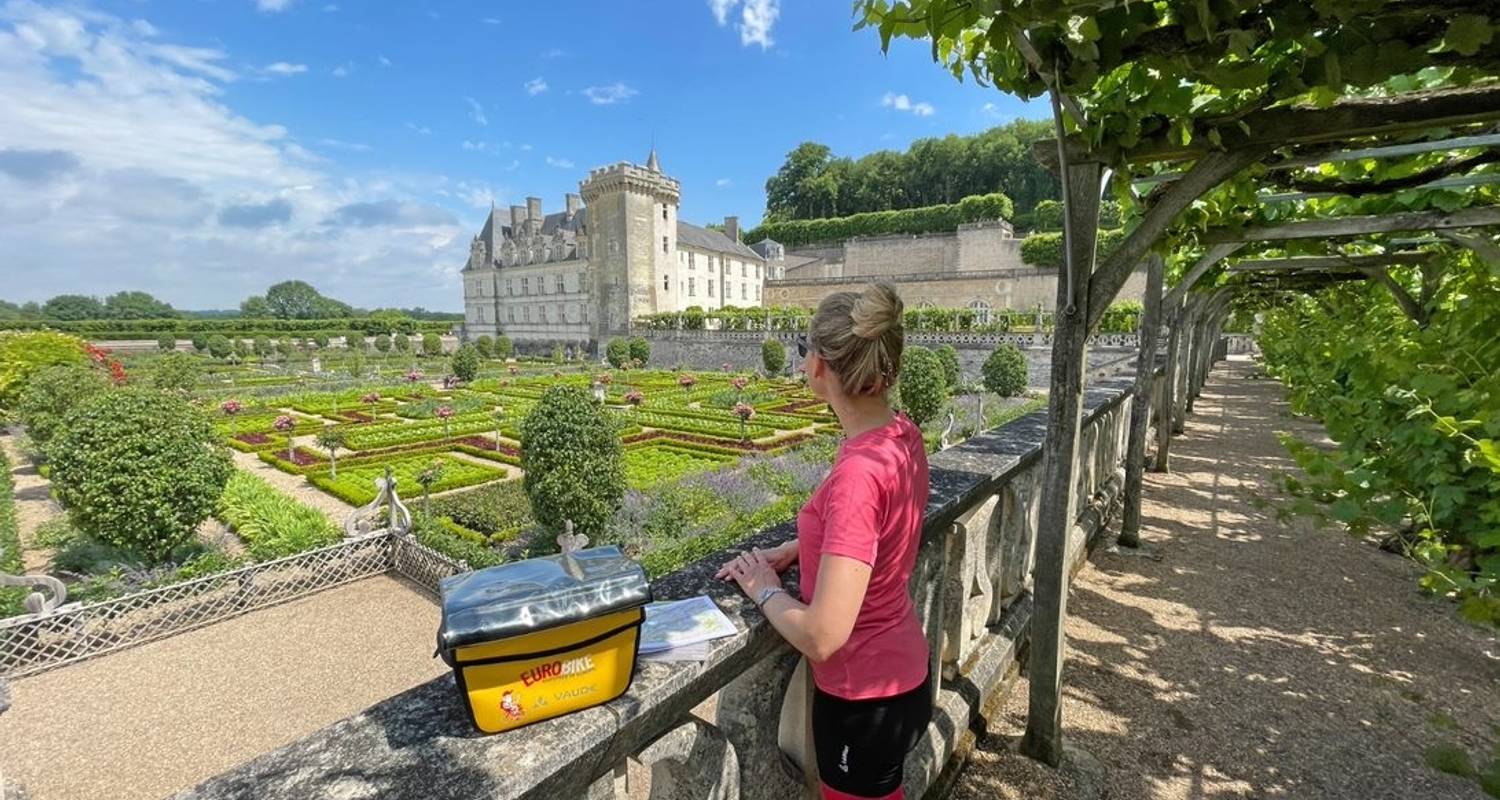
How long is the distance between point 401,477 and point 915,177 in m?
56.8

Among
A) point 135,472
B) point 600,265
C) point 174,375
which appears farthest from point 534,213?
point 135,472

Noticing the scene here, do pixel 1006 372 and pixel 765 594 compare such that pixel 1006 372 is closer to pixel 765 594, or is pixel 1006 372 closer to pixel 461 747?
pixel 765 594

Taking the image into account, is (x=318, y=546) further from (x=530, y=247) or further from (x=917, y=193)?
(x=917, y=193)

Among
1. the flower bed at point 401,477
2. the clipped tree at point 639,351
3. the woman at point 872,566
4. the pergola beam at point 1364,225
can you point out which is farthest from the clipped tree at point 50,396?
the clipped tree at point 639,351

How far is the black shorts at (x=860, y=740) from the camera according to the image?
1.51 meters

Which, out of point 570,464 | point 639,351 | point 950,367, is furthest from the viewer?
point 639,351

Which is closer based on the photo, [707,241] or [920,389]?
[920,389]

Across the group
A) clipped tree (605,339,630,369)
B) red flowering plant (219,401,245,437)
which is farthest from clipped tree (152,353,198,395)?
clipped tree (605,339,630,369)

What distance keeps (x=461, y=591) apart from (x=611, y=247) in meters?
42.7

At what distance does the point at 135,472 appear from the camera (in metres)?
6.74

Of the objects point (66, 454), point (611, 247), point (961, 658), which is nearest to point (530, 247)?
point (611, 247)

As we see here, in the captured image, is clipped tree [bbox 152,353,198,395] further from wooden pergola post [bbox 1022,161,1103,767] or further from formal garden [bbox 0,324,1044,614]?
wooden pergola post [bbox 1022,161,1103,767]

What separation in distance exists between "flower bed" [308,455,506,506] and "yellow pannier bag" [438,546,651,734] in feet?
34.8

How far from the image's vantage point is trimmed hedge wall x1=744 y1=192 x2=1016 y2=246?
157 ft
